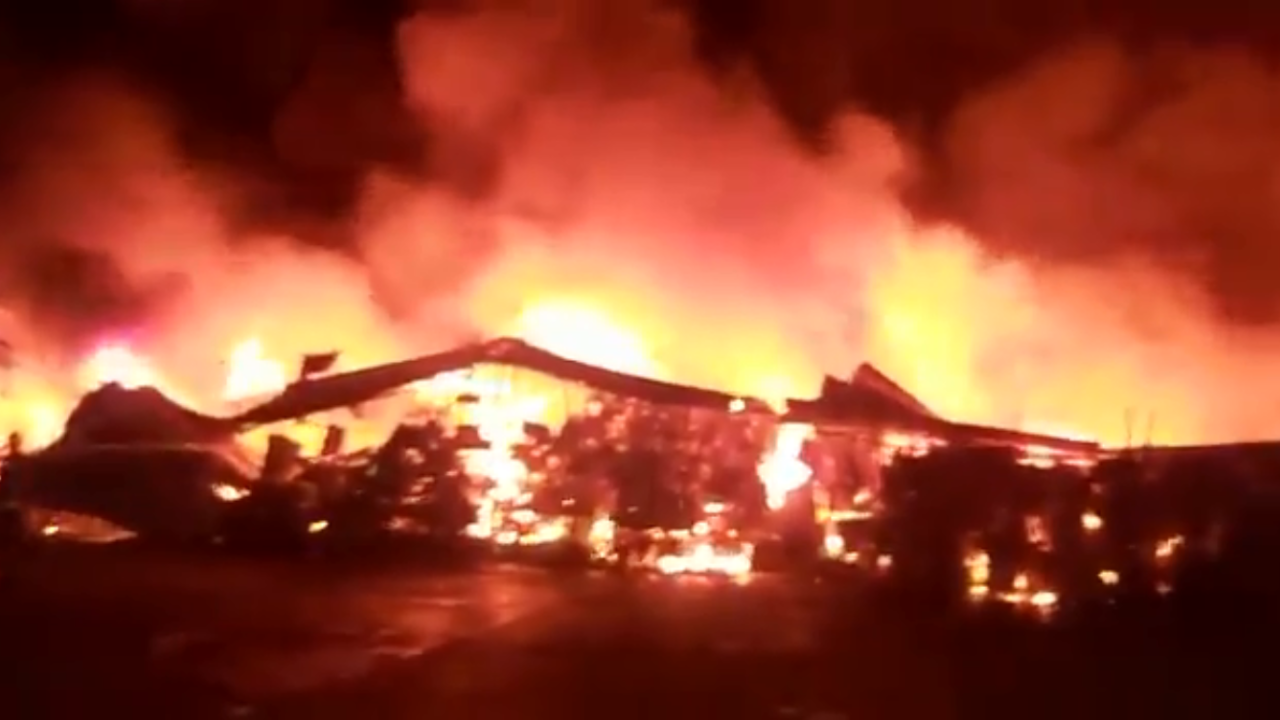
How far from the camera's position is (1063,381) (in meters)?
19.9

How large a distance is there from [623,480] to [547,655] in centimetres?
625

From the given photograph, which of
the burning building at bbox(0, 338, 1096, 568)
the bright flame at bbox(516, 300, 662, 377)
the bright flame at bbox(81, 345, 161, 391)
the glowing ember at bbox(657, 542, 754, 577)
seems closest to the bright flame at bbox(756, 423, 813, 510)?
the burning building at bbox(0, 338, 1096, 568)

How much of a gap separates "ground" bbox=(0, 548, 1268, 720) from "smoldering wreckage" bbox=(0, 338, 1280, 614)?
4.46ft

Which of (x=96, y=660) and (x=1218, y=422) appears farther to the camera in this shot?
(x=1218, y=422)

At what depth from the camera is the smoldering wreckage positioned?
14.8m

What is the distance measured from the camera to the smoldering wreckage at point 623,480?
1475cm

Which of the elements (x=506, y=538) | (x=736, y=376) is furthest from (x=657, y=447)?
(x=736, y=376)

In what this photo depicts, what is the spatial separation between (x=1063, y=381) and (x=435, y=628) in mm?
9821

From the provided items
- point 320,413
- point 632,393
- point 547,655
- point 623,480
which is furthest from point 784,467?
point 547,655

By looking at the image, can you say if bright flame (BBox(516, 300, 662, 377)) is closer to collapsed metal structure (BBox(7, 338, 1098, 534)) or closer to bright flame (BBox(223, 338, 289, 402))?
collapsed metal structure (BBox(7, 338, 1098, 534))

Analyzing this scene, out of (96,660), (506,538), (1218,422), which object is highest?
(1218,422)

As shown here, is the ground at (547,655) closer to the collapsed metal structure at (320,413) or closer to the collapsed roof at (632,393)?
the collapsed metal structure at (320,413)

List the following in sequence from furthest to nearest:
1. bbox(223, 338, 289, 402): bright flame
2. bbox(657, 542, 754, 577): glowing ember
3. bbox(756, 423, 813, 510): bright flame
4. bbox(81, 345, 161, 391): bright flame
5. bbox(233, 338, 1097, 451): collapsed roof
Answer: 1. bbox(81, 345, 161, 391): bright flame
2. bbox(223, 338, 289, 402): bright flame
3. bbox(233, 338, 1097, 451): collapsed roof
4. bbox(756, 423, 813, 510): bright flame
5. bbox(657, 542, 754, 577): glowing ember

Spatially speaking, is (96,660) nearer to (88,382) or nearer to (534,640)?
(534,640)
